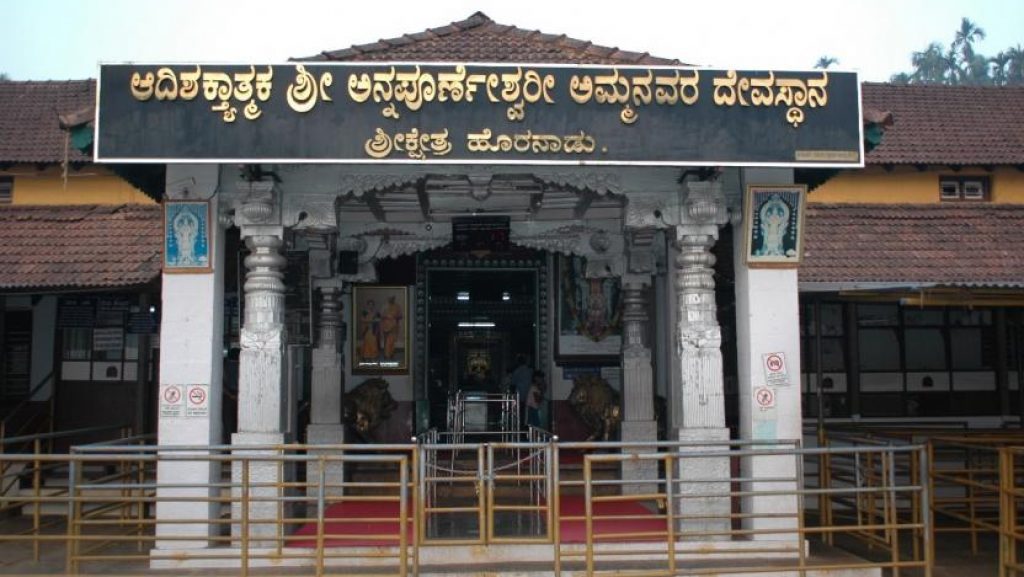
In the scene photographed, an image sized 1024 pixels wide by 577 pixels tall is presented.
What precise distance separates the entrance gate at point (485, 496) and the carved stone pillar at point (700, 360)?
1.49m

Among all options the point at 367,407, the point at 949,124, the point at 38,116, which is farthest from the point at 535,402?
the point at 38,116

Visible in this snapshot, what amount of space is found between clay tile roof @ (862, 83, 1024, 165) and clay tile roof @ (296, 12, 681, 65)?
6348mm

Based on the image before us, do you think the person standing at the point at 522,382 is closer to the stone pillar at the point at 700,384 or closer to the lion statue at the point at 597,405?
the lion statue at the point at 597,405

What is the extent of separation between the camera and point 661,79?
926cm

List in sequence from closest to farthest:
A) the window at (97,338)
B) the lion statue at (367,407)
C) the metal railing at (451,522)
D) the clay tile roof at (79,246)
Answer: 1. the metal railing at (451,522)
2. the clay tile roof at (79,246)
3. the lion statue at (367,407)
4. the window at (97,338)

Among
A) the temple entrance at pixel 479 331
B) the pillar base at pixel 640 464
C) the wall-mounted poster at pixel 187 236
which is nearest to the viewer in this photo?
the wall-mounted poster at pixel 187 236

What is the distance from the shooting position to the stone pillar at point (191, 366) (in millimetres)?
9617

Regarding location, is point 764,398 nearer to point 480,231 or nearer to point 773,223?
point 773,223

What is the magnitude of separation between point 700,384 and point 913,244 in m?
5.81

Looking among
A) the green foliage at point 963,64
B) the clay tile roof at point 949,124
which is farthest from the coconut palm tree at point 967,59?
the clay tile roof at point 949,124

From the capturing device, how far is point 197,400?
9.76m

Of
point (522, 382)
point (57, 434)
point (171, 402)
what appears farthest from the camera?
point (522, 382)

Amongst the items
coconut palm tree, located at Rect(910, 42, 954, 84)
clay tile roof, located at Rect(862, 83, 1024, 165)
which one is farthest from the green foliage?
clay tile roof, located at Rect(862, 83, 1024, 165)

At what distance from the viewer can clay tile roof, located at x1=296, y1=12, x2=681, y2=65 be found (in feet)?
33.2
